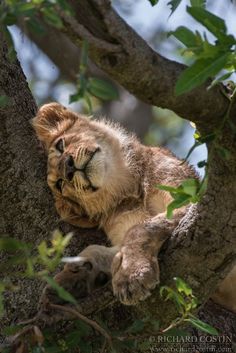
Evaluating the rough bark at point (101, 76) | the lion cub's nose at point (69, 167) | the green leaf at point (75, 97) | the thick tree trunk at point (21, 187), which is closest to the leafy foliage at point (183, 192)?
the green leaf at point (75, 97)

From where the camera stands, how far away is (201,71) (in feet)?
9.29

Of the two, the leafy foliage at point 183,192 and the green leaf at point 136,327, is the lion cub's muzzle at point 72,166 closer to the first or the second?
the green leaf at point 136,327

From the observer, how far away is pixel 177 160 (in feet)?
17.2

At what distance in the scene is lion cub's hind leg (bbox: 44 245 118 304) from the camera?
4142mm

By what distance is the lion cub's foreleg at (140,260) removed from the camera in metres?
3.81

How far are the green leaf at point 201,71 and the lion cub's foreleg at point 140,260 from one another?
4.07 feet

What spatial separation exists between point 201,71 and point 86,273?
1.76 meters

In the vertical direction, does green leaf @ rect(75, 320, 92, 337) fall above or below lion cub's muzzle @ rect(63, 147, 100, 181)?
above

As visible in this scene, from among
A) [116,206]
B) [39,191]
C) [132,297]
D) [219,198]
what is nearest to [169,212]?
[219,198]

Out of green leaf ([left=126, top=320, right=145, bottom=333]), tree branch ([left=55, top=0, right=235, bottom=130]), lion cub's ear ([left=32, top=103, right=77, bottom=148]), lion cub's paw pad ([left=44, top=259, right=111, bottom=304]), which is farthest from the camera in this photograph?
lion cub's ear ([left=32, top=103, right=77, bottom=148])

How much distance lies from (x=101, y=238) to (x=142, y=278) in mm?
1274

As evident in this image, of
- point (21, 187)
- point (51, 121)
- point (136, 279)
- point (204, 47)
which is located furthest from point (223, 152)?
point (51, 121)

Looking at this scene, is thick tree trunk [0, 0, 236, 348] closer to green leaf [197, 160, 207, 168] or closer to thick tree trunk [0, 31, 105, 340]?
thick tree trunk [0, 31, 105, 340]

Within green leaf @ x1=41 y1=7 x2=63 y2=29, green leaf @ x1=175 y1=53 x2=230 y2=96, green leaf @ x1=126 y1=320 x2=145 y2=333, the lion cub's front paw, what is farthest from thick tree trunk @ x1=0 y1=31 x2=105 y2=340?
green leaf @ x1=41 y1=7 x2=63 y2=29
